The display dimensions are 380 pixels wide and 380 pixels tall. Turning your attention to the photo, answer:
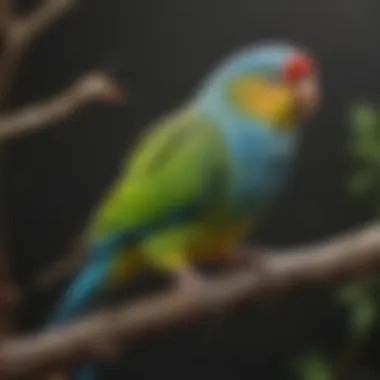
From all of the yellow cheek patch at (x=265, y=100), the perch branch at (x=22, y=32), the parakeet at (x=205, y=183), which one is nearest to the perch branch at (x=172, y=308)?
the parakeet at (x=205, y=183)

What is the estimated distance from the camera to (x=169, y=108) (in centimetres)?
107

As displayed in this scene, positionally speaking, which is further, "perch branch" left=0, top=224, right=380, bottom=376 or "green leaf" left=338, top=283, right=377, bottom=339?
"green leaf" left=338, top=283, right=377, bottom=339

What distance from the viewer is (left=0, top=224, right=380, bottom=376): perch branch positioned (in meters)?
0.95

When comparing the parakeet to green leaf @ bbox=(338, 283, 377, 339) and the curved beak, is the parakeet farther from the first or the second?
green leaf @ bbox=(338, 283, 377, 339)

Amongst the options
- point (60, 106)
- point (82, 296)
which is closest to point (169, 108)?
point (60, 106)

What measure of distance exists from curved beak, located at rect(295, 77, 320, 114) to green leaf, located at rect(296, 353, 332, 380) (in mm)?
262

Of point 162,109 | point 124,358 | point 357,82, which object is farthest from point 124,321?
point 357,82

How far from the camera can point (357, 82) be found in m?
1.11

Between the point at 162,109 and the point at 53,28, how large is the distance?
140mm

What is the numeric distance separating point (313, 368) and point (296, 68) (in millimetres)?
316

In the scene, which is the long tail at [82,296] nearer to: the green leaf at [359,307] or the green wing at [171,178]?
the green wing at [171,178]

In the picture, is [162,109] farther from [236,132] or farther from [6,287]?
[6,287]

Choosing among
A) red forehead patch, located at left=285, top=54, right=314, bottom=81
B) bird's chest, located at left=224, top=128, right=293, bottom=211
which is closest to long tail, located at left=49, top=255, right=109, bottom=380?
bird's chest, located at left=224, top=128, right=293, bottom=211

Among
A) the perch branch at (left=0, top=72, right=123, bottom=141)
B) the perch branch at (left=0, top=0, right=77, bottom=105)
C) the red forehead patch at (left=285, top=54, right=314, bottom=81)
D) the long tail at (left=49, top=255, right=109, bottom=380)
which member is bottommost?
the long tail at (left=49, top=255, right=109, bottom=380)
